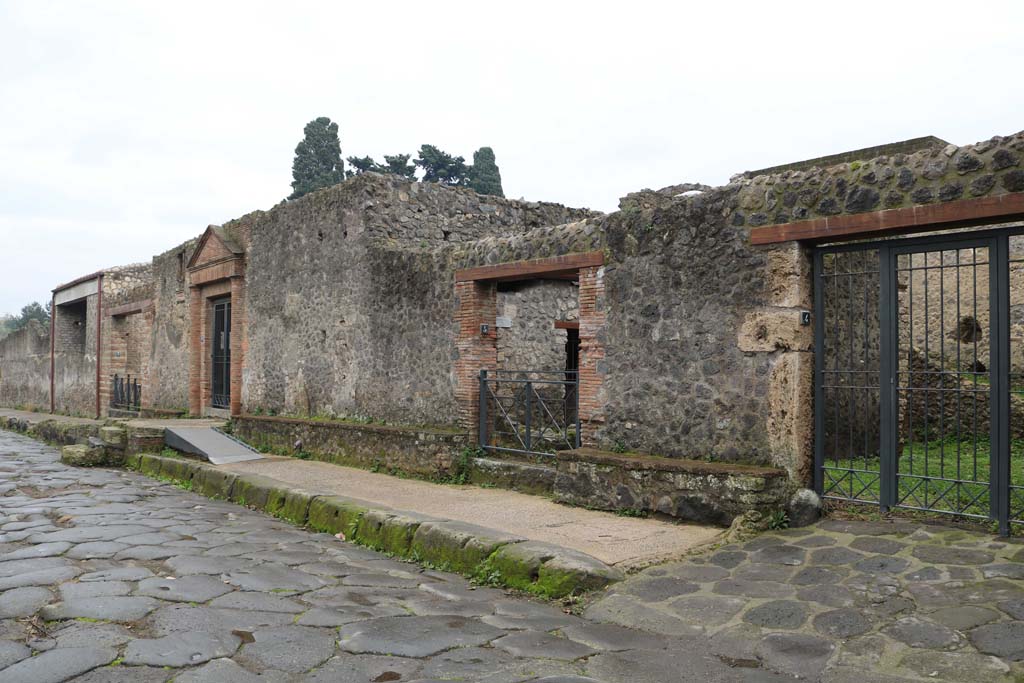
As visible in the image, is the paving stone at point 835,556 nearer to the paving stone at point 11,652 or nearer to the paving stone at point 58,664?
the paving stone at point 58,664

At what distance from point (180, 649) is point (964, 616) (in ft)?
11.9

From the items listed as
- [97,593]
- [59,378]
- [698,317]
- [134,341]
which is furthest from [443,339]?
[59,378]

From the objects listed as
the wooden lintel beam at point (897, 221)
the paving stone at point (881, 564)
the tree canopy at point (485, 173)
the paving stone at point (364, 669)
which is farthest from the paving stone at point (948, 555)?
the tree canopy at point (485, 173)

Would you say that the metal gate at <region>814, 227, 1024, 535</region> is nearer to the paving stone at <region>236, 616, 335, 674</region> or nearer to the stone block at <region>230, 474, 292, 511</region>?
the paving stone at <region>236, 616, 335, 674</region>

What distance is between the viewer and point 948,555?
4.52 meters

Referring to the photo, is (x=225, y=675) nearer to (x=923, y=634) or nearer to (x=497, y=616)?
(x=497, y=616)

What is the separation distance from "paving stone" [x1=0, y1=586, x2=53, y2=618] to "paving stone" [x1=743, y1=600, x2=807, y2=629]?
141 inches

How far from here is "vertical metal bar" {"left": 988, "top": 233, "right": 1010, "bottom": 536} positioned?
4822 millimetres

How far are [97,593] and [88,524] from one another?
7.91ft

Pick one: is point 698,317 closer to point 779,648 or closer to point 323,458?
point 779,648

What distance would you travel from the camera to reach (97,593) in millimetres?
4184

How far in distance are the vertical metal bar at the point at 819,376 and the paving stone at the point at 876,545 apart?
0.72 metres

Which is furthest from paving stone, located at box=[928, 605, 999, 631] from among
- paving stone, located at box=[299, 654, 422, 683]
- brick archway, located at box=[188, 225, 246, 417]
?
brick archway, located at box=[188, 225, 246, 417]

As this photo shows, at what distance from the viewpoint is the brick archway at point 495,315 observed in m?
7.05
